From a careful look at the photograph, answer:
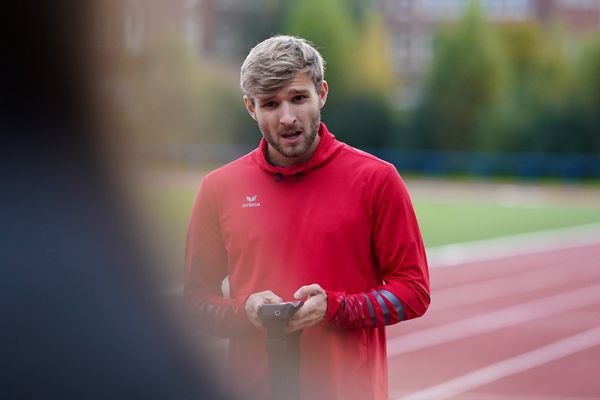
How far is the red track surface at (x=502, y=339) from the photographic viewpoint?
22.1 ft

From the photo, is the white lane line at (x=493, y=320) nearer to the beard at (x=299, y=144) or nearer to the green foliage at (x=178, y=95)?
the beard at (x=299, y=144)

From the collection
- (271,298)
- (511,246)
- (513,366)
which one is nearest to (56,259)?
(513,366)

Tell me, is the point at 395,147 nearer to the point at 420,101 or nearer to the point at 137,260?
the point at 420,101

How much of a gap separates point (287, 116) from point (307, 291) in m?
0.39

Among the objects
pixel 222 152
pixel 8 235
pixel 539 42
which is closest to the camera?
pixel 8 235

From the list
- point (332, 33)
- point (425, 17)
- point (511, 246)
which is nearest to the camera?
point (511, 246)

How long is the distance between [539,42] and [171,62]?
47.2ft

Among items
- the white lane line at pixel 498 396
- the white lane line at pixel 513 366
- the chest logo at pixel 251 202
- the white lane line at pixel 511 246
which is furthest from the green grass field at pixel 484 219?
the chest logo at pixel 251 202

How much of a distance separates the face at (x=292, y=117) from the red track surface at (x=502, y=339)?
4423mm

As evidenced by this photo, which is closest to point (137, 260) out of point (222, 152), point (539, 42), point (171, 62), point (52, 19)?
point (52, 19)

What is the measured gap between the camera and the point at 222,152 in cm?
3300

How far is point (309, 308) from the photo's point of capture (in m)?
2.05

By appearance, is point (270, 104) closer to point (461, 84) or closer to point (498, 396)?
point (498, 396)

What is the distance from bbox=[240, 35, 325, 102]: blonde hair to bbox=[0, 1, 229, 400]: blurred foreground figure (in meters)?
3.19
